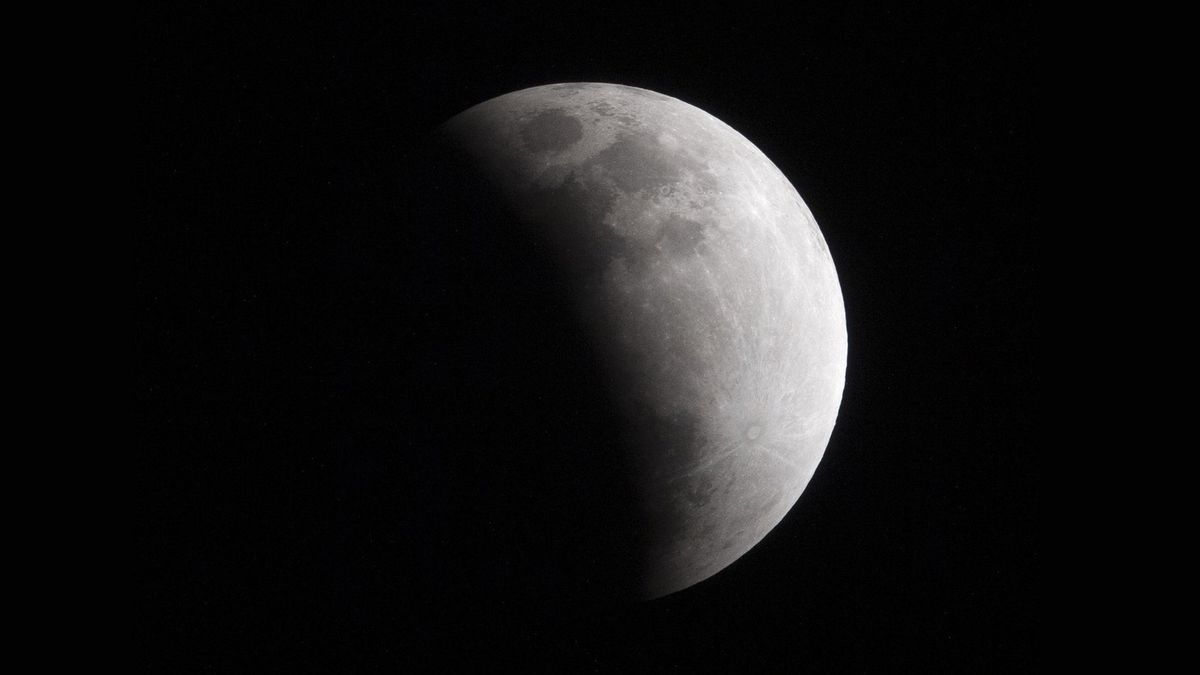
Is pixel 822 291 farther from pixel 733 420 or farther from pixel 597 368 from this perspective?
pixel 597 368

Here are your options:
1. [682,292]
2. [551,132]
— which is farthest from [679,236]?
[551,132]

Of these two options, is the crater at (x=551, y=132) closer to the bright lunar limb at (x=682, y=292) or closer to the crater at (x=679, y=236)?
the bright lunar limb at (x=682, y=292)

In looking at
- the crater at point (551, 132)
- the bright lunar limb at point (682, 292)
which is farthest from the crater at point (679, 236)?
the crater at point (551, 132)

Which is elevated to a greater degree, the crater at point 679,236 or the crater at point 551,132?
the crater at point 551,132

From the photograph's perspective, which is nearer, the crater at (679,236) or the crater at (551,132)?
the crater at (679,236)

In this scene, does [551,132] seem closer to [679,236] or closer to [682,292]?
[679,236]

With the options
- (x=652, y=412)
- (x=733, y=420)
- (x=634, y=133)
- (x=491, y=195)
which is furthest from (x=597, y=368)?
(x=634, y=133)

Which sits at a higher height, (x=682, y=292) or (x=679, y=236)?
(x=679, y=236)

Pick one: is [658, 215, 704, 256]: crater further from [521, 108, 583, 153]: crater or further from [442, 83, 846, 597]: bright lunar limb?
[521, 108, 583, 153]: crater
